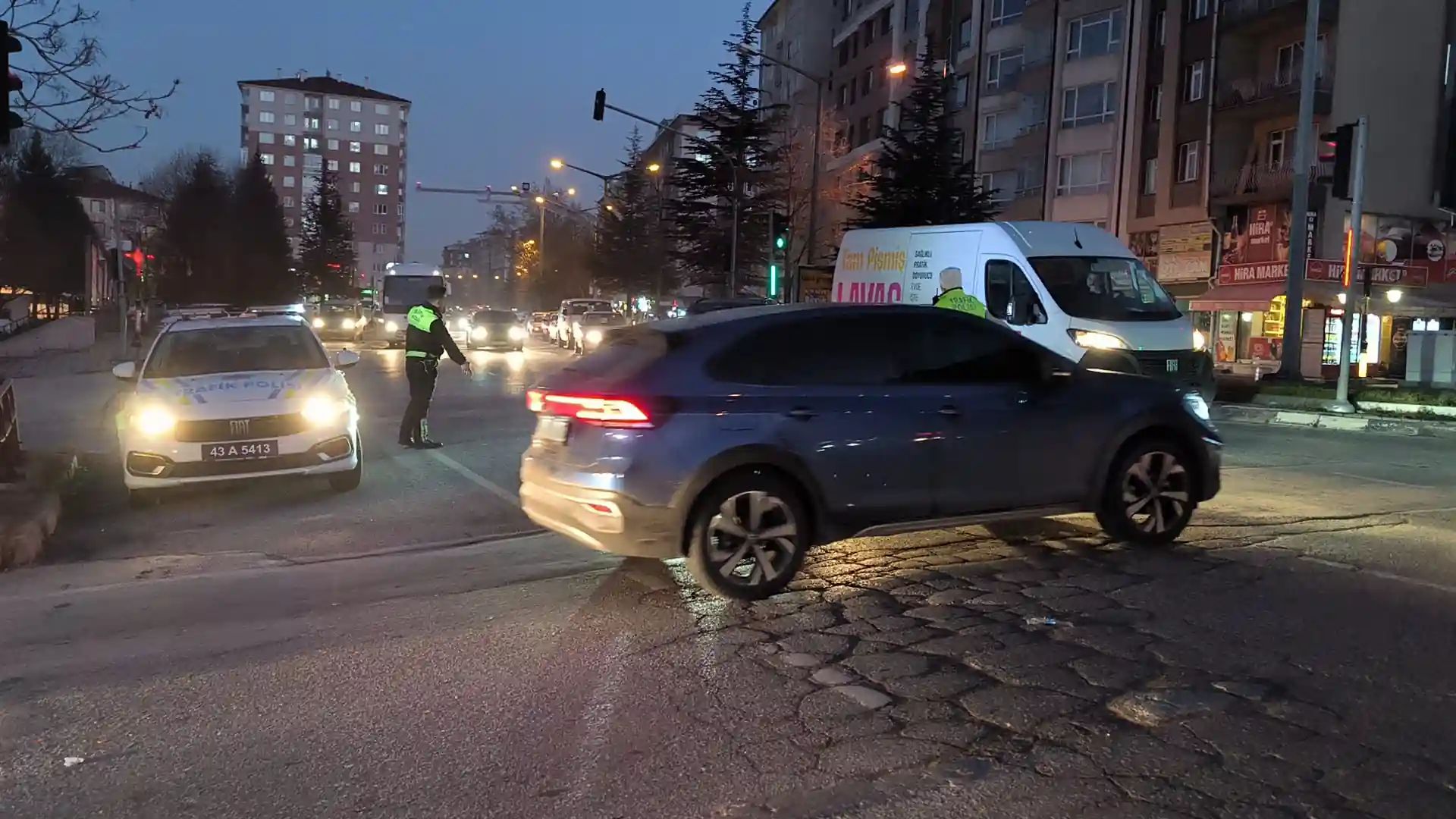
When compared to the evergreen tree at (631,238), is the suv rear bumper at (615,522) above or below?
below

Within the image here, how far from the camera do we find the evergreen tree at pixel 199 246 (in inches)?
2876

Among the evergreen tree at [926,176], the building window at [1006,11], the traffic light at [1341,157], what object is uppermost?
the building window at [1006,11]

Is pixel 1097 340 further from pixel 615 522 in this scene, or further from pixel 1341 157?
pixel 615 522

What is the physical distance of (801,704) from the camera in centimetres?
476

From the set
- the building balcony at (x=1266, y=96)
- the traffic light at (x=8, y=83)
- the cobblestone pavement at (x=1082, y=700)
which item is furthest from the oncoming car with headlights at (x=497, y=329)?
the cobblestone pavement at (x=1082, y=700)

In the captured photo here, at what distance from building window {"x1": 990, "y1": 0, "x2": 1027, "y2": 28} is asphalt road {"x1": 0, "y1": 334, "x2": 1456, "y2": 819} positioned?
4355 centimetres

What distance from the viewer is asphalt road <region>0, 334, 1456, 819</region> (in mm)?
3963

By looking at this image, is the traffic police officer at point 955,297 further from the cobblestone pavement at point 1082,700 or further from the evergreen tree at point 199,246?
the evergreen tree at point 199,246

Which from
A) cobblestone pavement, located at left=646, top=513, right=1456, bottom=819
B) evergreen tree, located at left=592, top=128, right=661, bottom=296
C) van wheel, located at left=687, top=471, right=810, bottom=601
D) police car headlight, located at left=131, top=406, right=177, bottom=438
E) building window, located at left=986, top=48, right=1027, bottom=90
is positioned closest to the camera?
cobblestone pavement, located at left=646, top=513, right=1456, bottom=819

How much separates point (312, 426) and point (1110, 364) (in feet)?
29.5

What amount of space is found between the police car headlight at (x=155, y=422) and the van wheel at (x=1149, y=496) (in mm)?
7195

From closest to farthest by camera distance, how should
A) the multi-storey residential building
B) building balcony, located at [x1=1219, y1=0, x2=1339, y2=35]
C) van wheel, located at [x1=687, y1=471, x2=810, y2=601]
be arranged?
van wheel, located at [x1=687, y1=471, x2=810, y2=601], building balcony, located at [x1=1219, y1=0, x2=1339, y2=35], the multi-storey residential building

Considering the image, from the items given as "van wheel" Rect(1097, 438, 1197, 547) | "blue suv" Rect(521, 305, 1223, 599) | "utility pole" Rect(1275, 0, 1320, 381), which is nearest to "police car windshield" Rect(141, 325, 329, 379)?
"blue suv" Rect(521, 305, 1223, 599)

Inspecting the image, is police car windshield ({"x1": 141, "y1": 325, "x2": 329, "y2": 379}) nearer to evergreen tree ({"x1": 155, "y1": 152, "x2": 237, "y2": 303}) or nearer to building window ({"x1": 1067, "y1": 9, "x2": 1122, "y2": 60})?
building window ({"x1": 1067, "y1": 9, "x2": 1122, "y2": 60})
